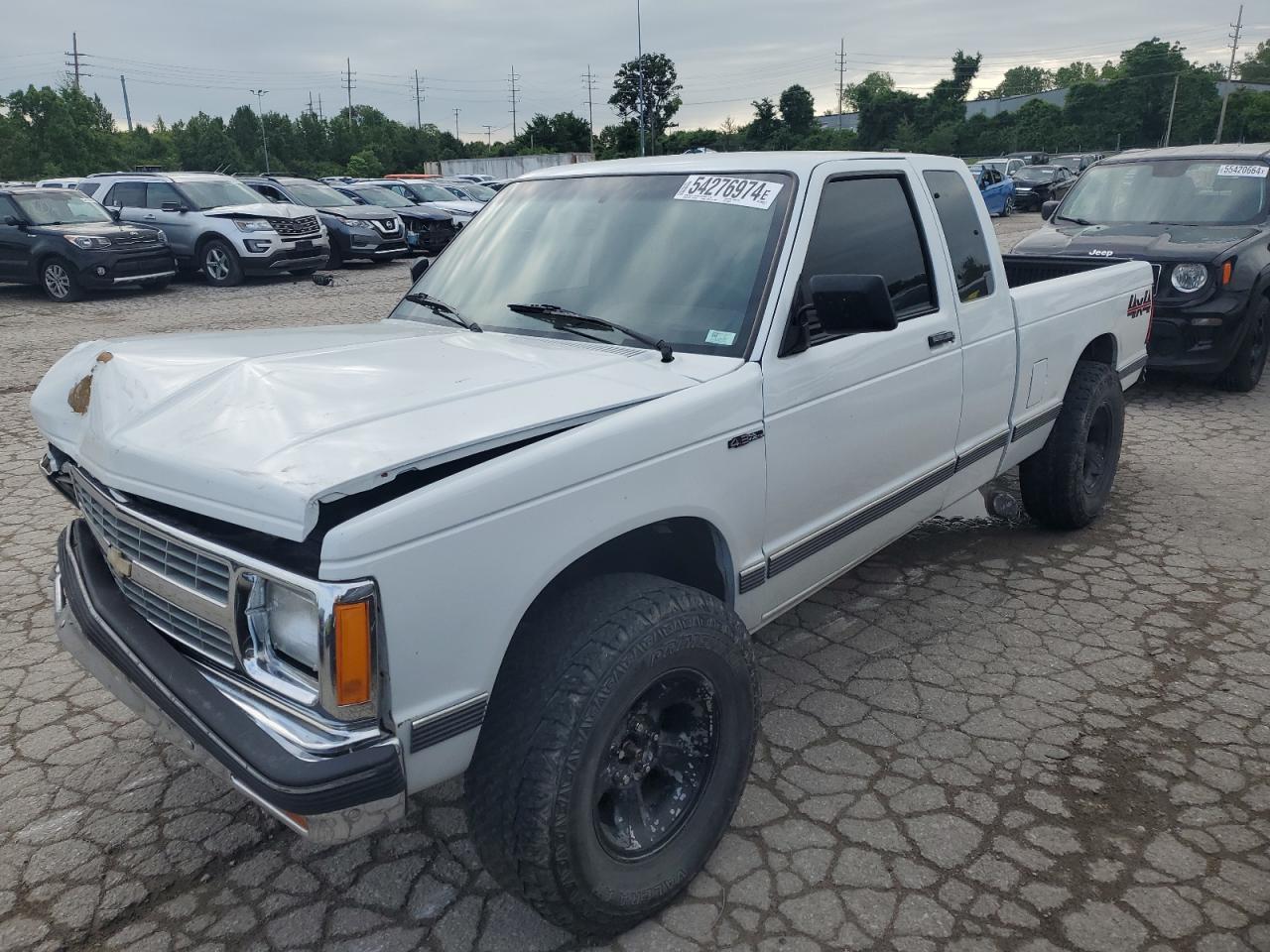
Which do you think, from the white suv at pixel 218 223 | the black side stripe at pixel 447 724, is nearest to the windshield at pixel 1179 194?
the black side stripe at pixel 447 724

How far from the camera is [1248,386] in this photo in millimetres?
8117

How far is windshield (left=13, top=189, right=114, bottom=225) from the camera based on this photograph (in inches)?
579

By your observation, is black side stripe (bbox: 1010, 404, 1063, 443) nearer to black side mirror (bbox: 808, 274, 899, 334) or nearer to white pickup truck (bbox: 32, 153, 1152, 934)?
white pickup truck (bbox: 32, 153, 1152, 934)

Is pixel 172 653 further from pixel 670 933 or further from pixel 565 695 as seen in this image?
pixel 670 933

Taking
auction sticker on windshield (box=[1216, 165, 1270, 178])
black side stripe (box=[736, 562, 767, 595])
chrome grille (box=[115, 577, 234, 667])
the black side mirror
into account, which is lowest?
black side stripe (box=[736, 562, 767, 595])

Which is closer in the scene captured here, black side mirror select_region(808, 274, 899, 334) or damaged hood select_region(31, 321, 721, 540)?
damaged hood select_region(31, 321, 721, 540)

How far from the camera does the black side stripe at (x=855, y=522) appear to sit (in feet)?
10.0

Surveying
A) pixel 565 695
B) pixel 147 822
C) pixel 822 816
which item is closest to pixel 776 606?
pixel 822 816

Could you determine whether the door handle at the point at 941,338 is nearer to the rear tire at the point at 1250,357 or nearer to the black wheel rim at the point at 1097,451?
the black wheel rim at the point at 1097,451

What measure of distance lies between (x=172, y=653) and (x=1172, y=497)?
540 cm

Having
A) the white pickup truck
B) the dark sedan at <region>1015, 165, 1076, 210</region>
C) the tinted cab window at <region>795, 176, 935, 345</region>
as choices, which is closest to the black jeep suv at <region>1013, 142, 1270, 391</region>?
the tinted cab window at <region>795, 176, 935, 345</region>

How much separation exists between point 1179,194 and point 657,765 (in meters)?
8.17

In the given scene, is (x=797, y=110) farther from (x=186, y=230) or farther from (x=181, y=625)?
(x=181, y=625)

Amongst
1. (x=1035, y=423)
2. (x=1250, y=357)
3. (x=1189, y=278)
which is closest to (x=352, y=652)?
(x=1035, y=423)
